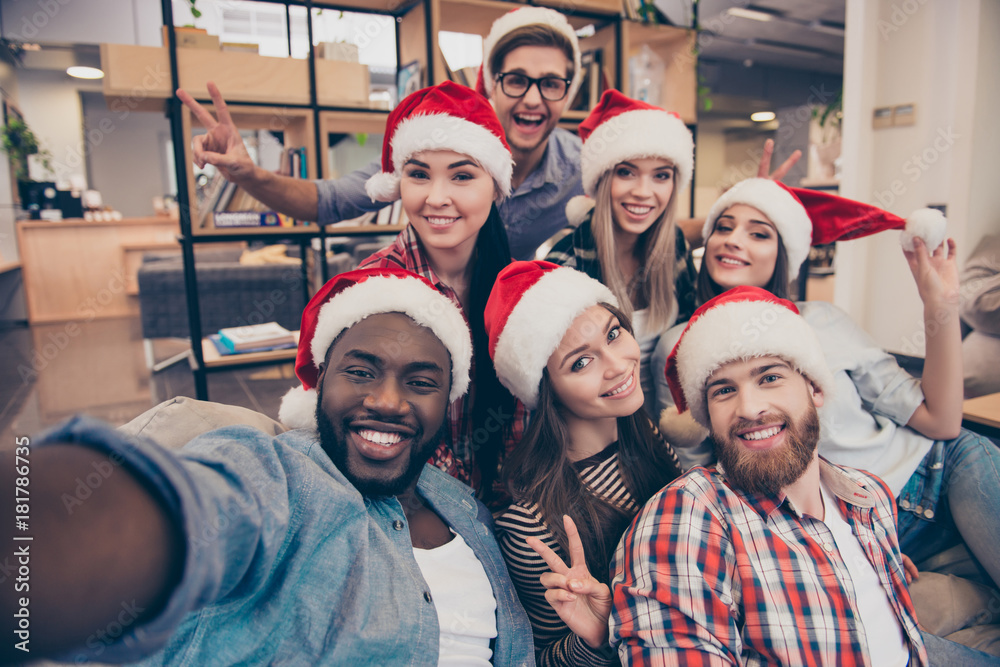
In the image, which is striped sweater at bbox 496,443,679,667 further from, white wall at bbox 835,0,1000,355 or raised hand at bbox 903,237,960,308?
white wall at bbox 835,0,1000,355

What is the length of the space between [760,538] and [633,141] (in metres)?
1.23

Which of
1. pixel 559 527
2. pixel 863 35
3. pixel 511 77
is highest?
pixel 863 35

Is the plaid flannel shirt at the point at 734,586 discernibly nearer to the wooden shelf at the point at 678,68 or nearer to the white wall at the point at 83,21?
the wooden shelf at the point at 678,68

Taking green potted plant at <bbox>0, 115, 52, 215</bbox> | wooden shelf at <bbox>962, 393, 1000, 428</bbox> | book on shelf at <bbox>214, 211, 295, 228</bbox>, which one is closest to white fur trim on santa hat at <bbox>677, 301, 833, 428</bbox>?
wooden shelf at <bbox>962, 393, 1000, 428</bbox>

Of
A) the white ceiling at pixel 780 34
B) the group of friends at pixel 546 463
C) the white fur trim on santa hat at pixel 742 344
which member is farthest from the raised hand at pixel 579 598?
the white ceiling at pixel 780 34

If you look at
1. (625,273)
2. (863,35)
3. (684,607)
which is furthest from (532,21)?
(863,35)

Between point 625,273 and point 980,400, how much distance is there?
1.16 meters

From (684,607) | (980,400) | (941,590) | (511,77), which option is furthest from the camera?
(511,77)

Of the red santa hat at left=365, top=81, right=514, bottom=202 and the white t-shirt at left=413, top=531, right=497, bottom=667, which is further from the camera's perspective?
the red santa hat at left=365, top=81, right=514, bottom=202

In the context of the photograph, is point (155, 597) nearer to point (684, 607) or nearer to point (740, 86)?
point (684, 607)

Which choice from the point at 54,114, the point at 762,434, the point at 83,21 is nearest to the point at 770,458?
the point at 762,434

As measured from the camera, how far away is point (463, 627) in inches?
→ 45.5

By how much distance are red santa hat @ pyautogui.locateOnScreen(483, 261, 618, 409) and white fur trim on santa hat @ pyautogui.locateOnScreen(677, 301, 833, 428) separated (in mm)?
249

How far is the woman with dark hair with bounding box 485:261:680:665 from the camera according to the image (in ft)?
4.27
